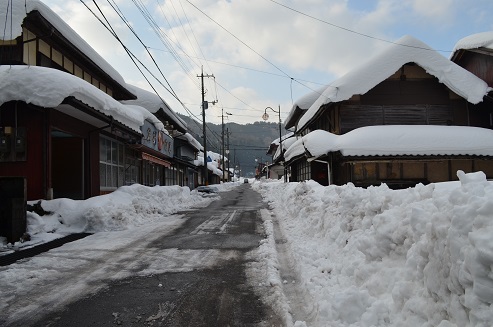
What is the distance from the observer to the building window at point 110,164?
48.0 feet

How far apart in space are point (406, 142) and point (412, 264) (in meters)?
12.9

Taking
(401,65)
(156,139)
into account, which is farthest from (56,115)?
(401,65)

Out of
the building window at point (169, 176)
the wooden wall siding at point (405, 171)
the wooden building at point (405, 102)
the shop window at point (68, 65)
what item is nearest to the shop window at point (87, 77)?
the shop window at point (68, 65)

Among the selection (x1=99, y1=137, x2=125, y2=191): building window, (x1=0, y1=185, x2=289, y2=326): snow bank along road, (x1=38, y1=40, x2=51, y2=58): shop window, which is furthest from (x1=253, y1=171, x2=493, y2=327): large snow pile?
(x1=38, y1=40, x2=51, y2=58): shop window

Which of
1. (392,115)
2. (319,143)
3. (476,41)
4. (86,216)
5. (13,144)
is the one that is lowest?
(86,216)

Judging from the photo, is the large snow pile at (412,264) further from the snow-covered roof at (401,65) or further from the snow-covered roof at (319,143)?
the snow-covered roof at (401,65)

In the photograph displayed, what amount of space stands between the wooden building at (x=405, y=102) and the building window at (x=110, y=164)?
A: 9135 millimetres

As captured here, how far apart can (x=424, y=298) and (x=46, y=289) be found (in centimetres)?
443

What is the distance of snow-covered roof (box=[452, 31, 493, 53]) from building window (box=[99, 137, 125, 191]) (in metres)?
18.9

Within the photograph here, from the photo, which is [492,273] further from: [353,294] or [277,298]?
[277,298]

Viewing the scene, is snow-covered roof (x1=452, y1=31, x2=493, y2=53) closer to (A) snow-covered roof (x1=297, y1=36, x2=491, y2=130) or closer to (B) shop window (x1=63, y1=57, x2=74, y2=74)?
(A) snow-covered roof (x1=297, y1=36, x2=491, y2=130)

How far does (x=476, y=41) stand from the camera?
750 inches

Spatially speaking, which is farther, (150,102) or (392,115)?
(150,102)

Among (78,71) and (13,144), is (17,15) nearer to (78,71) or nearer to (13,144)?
(13,144)
